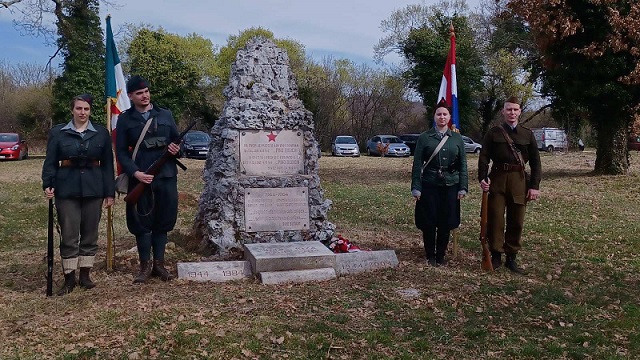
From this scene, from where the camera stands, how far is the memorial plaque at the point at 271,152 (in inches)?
286

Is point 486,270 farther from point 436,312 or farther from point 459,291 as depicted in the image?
point 436,312

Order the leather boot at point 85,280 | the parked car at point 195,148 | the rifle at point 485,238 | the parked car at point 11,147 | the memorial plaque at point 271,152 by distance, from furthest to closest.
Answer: the parked car at point 195,148 < the parked car at point 11,147 < the memorial plaque at point 271,152 < the rifle at point 485,238 < the leather boot at point 85,280

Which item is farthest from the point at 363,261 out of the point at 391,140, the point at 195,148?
the point at 391,140

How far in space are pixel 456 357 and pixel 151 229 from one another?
3381 millimetres

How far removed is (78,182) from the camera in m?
5.93

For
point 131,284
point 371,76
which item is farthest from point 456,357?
point 371,76

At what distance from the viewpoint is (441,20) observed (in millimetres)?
38469

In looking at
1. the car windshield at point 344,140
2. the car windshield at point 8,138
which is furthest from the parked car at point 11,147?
the car windshield at point 344,140

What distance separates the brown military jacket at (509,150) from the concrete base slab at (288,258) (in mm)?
1950

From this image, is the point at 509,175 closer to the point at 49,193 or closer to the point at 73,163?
the point at 73,163

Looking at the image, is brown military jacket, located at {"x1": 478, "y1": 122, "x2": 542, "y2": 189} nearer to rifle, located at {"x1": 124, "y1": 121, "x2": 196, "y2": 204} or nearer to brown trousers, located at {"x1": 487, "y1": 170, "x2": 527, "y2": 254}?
brown trousers, located at {"x1": 487, "y1": 170, "x2": 527, "y2": 254}

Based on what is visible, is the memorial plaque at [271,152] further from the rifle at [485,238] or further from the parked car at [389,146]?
the parked car at [389,146]

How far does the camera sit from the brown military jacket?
6.75 metres

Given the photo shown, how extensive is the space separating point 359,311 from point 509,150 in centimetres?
269
